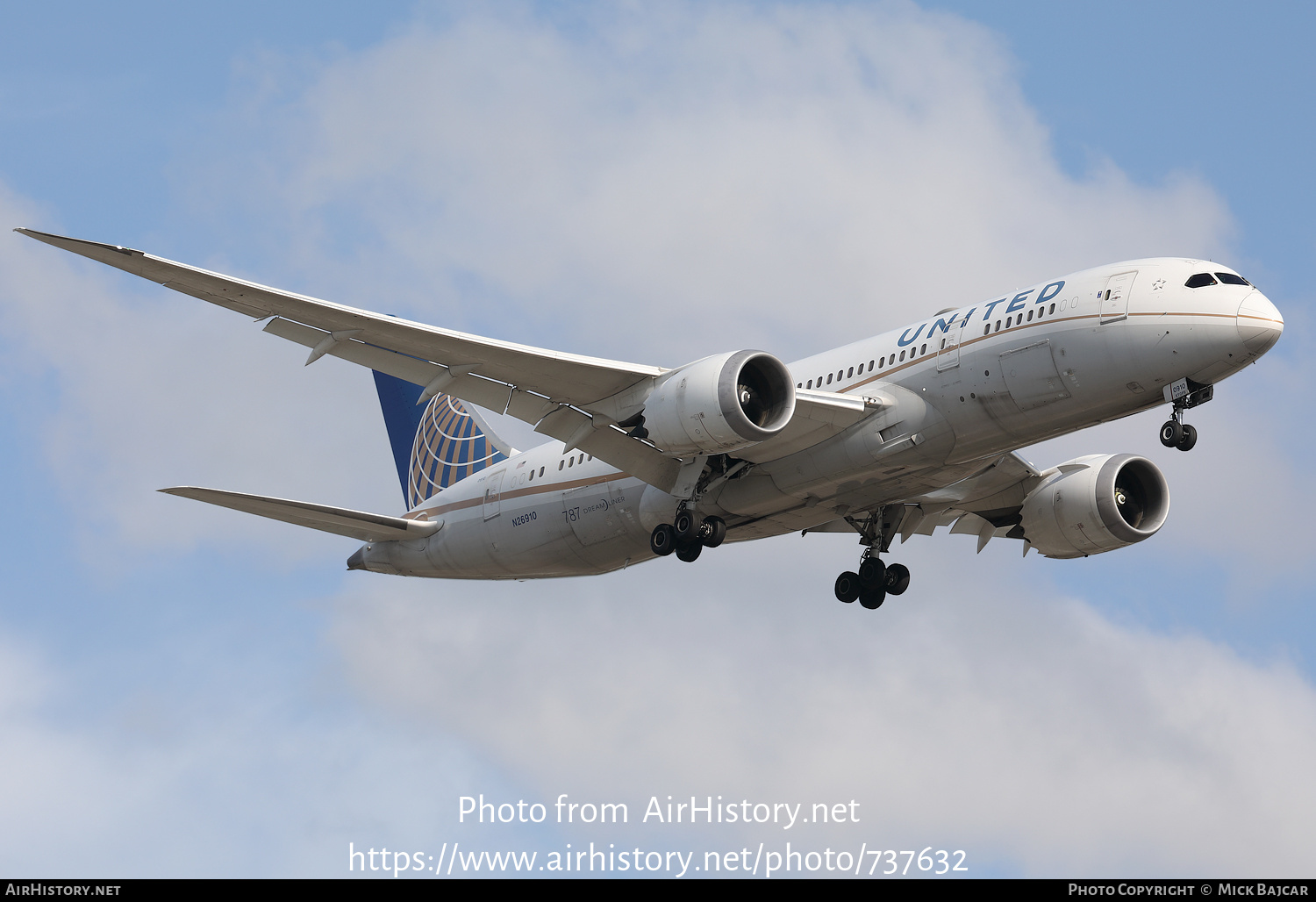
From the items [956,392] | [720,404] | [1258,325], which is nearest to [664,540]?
[720,404]

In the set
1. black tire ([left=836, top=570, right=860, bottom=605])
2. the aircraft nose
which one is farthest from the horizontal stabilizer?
the aircraft nose

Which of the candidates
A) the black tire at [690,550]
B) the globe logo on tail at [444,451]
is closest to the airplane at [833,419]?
the black tire at [690,550]

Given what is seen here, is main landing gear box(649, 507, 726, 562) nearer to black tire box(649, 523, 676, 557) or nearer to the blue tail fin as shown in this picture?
black tire box(649, 523, 676, 557)

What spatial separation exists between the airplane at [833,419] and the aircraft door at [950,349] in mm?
41

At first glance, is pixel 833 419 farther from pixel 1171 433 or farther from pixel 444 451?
pixel 444 451

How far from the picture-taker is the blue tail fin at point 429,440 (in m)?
37.5

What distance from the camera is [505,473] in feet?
113

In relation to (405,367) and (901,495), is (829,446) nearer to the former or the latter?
(901,495)

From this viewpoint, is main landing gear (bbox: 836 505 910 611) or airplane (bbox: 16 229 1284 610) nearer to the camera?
airplane (bbox: 16 229 1284 610)

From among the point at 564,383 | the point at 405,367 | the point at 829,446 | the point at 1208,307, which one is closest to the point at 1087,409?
the point at 1208,307

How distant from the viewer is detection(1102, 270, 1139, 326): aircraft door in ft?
84.8

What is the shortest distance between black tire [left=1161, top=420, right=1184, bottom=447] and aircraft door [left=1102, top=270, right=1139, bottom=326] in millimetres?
2011

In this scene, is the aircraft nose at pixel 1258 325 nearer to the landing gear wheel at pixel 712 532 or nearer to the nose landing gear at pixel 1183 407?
the nose landing gear at pixel 1183 407

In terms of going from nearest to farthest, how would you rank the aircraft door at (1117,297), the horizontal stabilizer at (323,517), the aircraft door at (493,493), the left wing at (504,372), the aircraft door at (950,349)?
the aircraft door at (1117,297) < the left wing at (504,372) < the aircraft door at (950,349) < the horizontal stabilizer at (323,517) < the aircraft door at (493,493)
